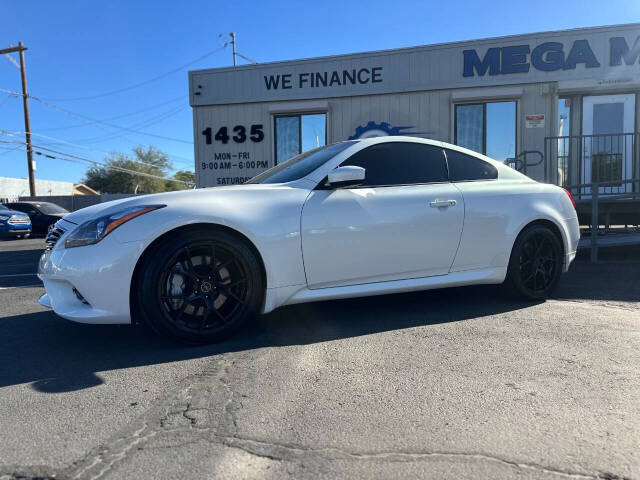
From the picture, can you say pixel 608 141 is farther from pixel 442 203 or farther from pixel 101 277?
pixel 101 277

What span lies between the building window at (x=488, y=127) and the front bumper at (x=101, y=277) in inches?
301

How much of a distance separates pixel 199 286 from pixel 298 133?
23.6ft

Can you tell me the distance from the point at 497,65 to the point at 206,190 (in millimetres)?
7302

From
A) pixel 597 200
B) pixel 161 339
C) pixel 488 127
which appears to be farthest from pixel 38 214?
pixel 597 200

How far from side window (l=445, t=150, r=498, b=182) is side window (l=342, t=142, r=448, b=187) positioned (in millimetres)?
85

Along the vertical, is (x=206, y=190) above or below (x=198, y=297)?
above

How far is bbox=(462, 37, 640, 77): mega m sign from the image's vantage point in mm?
8203

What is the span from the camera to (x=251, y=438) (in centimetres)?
198

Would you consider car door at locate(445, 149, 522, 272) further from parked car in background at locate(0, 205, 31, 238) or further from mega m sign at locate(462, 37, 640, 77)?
parked car in background at locate(0, 205, 31, 238)

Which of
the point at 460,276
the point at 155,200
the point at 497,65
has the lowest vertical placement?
the point at 460,276

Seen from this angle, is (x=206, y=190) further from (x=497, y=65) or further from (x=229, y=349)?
(x=497, y=65)

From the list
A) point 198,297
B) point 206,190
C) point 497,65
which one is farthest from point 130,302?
point 497,65

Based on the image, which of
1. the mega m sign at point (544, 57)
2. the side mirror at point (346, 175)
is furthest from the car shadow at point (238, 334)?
the mega m sign at point (544, 57)

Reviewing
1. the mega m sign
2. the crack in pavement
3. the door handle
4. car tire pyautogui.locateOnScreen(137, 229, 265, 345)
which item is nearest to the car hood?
car tire pyautogui.locateOnScreen(137, 229, 265, 345)
